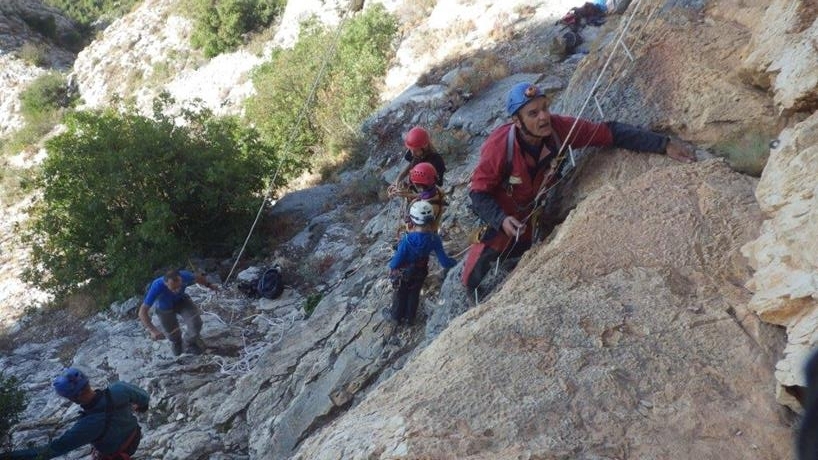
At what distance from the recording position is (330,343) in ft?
20.5

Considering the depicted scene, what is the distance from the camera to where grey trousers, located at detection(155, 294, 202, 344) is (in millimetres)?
7728

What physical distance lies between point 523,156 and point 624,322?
1760 mm

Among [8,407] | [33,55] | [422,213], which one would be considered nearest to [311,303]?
[8,407]

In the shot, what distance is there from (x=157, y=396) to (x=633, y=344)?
20.4 feet

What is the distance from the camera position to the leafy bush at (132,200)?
35.6 feet

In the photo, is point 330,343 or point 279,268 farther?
point 279,268

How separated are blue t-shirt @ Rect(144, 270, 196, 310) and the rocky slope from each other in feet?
3.43

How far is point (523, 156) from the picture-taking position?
4.38 metres

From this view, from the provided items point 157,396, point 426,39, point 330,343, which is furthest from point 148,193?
point 426,39

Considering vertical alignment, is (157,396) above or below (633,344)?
below

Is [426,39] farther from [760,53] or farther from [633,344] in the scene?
[633,344]

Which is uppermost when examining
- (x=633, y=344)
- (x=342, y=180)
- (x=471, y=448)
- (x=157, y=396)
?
(x=471, y=448)

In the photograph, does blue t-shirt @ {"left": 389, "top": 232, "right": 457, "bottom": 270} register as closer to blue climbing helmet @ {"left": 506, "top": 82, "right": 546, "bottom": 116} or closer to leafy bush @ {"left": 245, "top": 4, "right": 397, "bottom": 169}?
blue climbing helmet @ {"left": 506, "top": 82, "right": 546, "bottom": 116}

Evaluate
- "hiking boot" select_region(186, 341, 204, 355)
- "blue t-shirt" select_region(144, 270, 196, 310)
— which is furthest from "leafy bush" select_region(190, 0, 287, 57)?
"blue t-shirt" select_region(144, 270, 196, 310)
